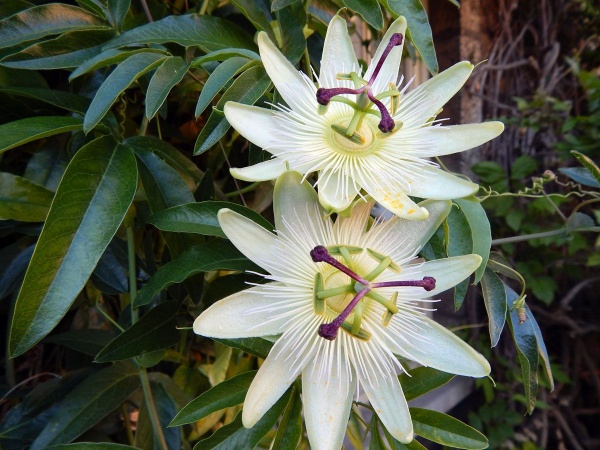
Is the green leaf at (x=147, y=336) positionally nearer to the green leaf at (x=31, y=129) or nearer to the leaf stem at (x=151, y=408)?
the leaf stem at (x=151, y=408)

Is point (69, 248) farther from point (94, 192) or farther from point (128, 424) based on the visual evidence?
point (128, 424)

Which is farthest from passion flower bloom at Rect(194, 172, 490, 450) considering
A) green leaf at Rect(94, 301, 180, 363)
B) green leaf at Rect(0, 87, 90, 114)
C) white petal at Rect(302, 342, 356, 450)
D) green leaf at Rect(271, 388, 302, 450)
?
green leaf at Rect(0, 87, 90, 114)

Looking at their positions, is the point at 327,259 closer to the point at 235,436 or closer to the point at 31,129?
the point at 235,436

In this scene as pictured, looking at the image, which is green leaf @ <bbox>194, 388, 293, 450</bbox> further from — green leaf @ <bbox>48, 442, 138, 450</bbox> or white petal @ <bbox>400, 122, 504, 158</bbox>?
white petal @ <bbox>400, 122, 504, 158</bbox>

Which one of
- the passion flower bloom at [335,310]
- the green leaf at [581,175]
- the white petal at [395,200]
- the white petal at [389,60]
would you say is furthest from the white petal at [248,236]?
the green leaf at [581,175]

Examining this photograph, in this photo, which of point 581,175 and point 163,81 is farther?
point 581,175

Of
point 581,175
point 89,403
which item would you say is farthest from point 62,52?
point 581,175

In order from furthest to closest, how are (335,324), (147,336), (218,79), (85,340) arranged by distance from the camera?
(85,340), (147,336), (218,79), (335,324)
